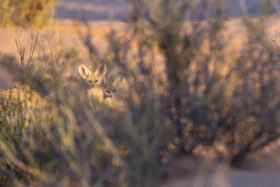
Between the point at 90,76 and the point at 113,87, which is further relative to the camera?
the point at 90,76

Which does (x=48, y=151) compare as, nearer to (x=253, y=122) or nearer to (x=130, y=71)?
(x=130, y=71)

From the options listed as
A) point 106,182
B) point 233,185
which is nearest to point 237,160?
point 233,185

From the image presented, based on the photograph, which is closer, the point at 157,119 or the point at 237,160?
the point at 157,119

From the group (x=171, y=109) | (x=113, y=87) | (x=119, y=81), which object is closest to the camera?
(x=171, y=109)

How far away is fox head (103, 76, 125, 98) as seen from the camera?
3.51m

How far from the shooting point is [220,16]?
3629mm

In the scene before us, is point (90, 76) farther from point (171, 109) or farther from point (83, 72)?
point (171, 109)

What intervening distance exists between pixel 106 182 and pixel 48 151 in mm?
582

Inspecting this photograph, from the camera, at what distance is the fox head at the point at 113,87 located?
11.5 feet

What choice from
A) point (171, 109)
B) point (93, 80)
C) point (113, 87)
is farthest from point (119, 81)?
point (93, 80)

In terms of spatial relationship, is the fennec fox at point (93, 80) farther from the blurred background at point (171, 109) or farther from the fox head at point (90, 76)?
the blurred background at point (171, 109)

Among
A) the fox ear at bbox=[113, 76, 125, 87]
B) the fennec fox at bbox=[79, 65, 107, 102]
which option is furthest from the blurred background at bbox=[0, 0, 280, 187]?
the fennec fox at bbox=[79, 65, 107, 102]

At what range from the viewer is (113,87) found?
12.8ft

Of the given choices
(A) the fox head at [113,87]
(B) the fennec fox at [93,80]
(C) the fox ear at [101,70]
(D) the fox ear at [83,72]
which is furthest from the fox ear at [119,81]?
(D) the fox ear at [83,72]
